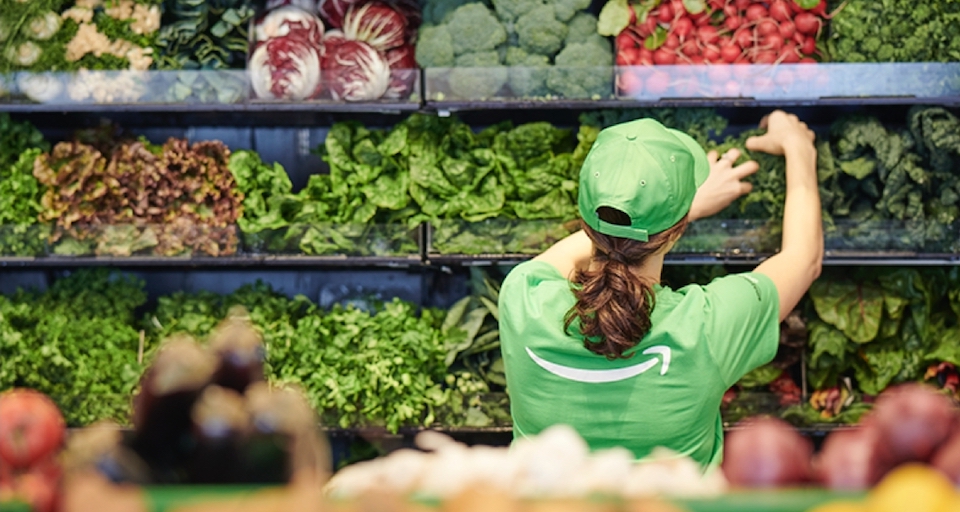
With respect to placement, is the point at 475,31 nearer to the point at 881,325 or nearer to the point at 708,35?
the point at 708,35

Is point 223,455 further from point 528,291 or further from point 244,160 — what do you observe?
point 244,160

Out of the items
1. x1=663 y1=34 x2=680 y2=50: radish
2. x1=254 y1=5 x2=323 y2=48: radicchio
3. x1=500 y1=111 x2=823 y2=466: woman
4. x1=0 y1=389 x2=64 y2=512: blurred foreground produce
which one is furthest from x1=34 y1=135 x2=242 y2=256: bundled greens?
x1=0 y1=389 x2=64 y2=512: blurred foreground produce

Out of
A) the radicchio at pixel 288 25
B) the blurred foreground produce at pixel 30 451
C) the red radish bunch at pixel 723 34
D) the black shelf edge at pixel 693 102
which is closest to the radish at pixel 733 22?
the red radish bunch at pixel 723 34

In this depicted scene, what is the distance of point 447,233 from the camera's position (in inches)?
136

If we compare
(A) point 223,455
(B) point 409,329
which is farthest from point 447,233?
(A) point 223,455

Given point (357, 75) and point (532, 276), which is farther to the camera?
point (357, 75)

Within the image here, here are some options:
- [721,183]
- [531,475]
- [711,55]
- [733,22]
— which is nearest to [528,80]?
[711,55]

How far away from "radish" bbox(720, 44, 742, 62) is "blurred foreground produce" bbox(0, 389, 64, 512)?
2.87 m

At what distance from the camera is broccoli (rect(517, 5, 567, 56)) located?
3475mm

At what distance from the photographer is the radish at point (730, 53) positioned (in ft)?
11.2

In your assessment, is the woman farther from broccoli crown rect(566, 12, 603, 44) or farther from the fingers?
broccoli crown rect(566, 12, 603, 44)

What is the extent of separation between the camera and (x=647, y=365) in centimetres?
195

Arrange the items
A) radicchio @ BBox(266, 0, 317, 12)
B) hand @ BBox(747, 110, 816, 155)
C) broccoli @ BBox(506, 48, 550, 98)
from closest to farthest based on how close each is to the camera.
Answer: hand @ BBox(747, 110, 816, 155)
broccoli @ BBox(506, 48, 550, 98)
radicchio @ BBox(266, 0, 317, 12)

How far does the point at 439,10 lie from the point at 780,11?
1.16 m
